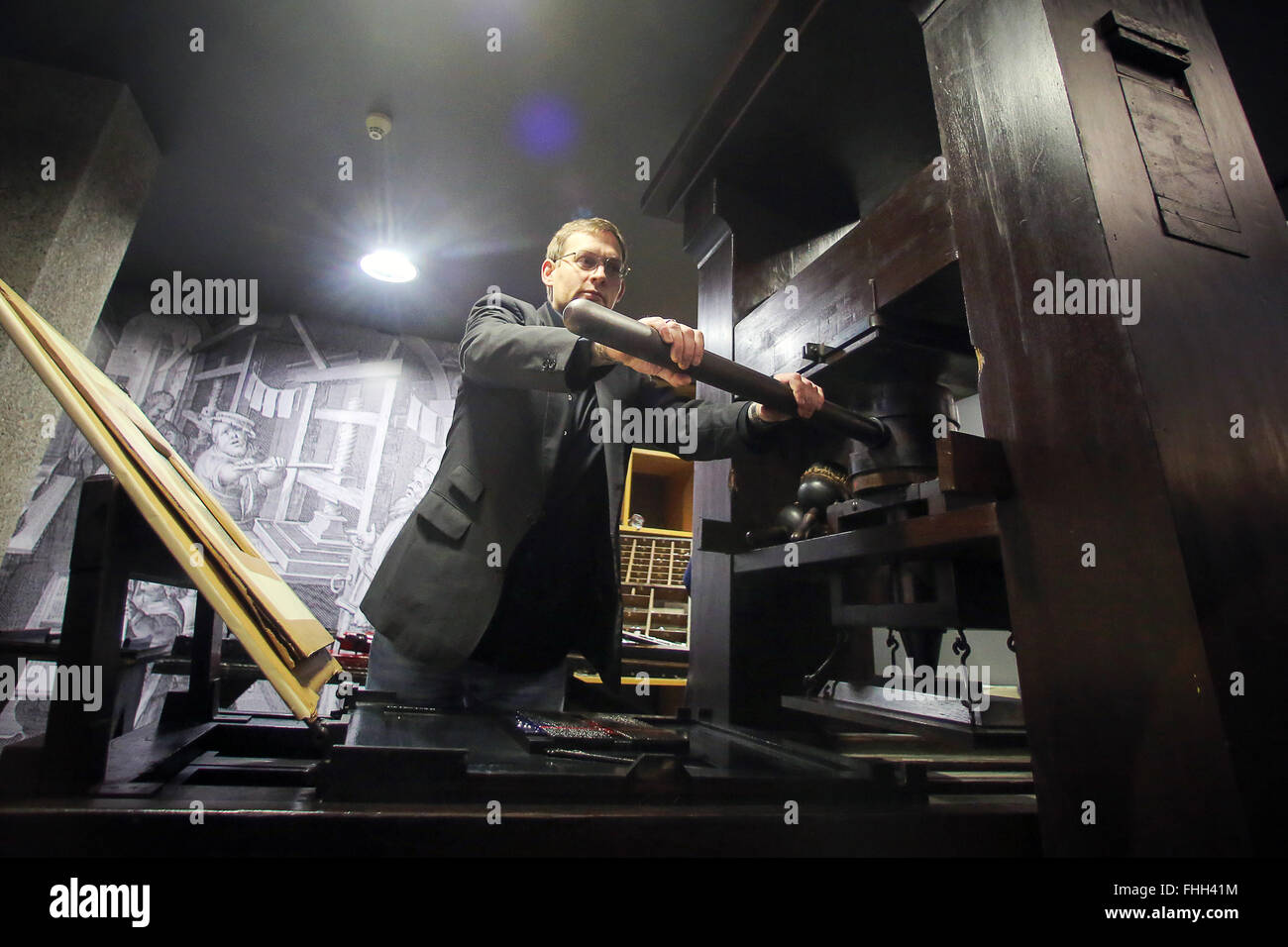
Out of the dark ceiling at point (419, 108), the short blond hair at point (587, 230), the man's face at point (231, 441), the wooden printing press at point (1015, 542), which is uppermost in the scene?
the dark ceiling at point (419, 108)

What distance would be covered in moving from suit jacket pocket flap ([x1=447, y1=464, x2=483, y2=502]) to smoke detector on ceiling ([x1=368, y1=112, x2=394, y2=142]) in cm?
204

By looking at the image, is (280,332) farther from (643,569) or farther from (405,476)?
(643,569)

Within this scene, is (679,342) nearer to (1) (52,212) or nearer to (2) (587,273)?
(2) (587,273)

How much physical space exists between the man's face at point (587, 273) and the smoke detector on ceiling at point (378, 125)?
1.66 m

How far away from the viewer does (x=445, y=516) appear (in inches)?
64.3

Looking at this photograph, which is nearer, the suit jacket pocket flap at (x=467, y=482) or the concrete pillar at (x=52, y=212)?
the suit jacket pocket flap at (x=467, y=482)

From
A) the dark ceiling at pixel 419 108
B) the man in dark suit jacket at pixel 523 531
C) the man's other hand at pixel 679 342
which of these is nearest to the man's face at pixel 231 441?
the dark ceiling at pixel 419 108

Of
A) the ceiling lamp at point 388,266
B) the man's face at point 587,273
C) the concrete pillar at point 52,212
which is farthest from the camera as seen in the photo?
the ceiling lamp at point 388,266

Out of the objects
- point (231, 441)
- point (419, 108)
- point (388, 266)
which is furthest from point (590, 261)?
point (231, 441)

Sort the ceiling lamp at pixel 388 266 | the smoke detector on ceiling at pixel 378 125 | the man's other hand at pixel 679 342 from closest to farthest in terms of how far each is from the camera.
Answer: the man's other hand at pixel 679 342 < the smoke detector on ceiling at pixel 378 125 < the ceiling lamp at pixel 388 266

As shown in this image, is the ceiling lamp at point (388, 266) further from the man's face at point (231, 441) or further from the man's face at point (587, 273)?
the man's face at point (587, 273)

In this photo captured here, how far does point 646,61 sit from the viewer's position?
98.6 inches

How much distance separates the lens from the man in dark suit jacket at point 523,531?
1582mm

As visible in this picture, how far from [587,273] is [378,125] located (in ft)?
6.00
